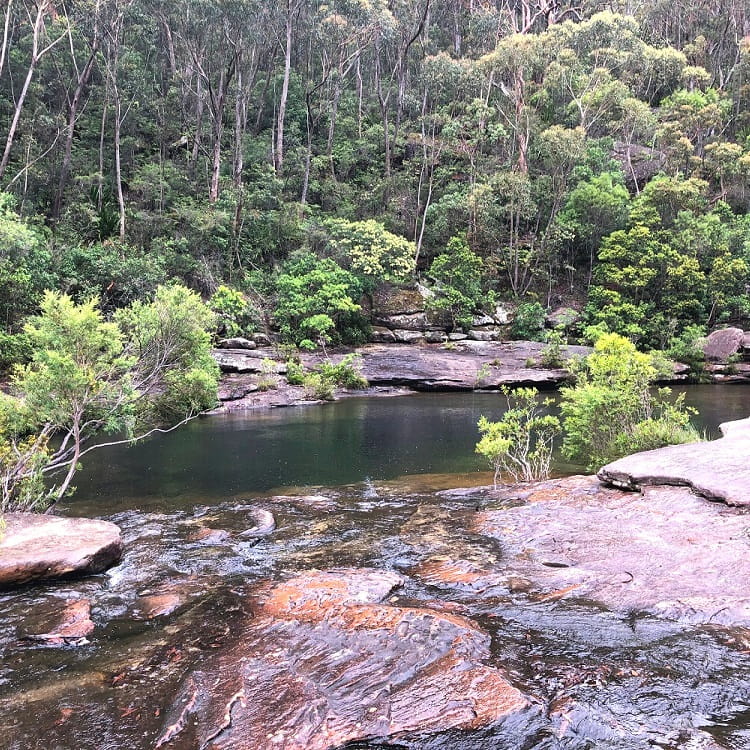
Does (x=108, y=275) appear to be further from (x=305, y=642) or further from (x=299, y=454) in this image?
(x=305, y=642)

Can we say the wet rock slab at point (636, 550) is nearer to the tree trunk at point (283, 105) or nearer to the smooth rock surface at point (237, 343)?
the smooth rock surface at point (237, 343)

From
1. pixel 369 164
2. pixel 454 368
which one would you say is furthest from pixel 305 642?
pixel 369 164

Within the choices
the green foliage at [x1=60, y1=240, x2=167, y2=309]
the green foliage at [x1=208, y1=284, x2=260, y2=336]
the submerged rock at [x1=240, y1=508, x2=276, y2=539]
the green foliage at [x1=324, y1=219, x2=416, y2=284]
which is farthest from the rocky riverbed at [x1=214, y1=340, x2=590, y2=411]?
the submerged rock at [x1=240, y1=508, x2=276, y2=539]

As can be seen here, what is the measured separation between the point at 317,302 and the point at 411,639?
Result: 28.6 metres

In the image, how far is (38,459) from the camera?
1007cm

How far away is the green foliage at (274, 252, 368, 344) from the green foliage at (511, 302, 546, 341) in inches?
385

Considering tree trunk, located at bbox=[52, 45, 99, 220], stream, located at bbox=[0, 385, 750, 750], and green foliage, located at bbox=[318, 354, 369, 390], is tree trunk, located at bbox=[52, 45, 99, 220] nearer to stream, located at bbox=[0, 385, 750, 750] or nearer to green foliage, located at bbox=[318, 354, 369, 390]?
green foliage, located at bbox=[318, 354, 369, 390]

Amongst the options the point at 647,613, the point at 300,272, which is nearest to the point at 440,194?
the point at 300,272

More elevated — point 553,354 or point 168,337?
point 168,337

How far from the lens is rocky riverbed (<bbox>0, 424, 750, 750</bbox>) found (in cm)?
425

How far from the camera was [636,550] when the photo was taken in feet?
24.1

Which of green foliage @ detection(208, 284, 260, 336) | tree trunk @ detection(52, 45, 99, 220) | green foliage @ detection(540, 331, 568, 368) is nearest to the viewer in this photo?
green foliage @ detection(208, 284, 260, 336)

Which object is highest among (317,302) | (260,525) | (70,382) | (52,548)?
(317,302)

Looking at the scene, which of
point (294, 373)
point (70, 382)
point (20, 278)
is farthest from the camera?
point (294, 373)
